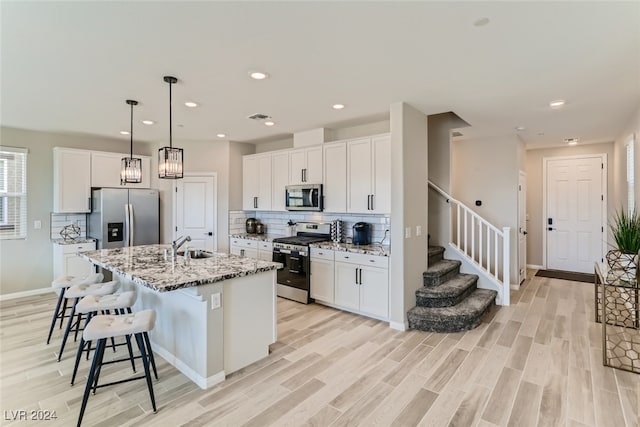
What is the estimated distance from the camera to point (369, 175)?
14.3 ft

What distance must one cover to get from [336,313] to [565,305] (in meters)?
3.33

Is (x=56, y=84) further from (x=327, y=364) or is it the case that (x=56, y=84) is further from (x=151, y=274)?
(x=327, y=364)

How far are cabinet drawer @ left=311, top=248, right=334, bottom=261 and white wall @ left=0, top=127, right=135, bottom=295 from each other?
4451mm

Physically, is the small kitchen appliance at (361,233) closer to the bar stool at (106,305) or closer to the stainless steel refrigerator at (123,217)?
the bar stool at (106,305)

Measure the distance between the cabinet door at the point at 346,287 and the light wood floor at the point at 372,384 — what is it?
1.49 feet

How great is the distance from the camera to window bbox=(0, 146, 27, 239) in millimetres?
4930

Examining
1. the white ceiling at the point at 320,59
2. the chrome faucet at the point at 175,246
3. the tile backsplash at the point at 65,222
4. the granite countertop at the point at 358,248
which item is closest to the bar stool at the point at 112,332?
the chrome faucet at the point at 175,246

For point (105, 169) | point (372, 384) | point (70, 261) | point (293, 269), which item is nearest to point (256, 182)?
point (293, 269)

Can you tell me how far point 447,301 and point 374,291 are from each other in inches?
36.3

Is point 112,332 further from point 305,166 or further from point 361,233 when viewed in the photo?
point 305,166

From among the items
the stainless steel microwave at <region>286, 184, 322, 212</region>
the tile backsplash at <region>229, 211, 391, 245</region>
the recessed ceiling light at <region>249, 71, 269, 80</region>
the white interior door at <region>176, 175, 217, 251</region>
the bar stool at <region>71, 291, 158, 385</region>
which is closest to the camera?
the bar stool at <region>71, 291, 158, 385</region>

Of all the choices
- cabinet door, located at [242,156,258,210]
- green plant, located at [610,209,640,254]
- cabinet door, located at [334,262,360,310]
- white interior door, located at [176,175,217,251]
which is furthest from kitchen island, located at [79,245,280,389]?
green plant, located at [610,209,640,254]

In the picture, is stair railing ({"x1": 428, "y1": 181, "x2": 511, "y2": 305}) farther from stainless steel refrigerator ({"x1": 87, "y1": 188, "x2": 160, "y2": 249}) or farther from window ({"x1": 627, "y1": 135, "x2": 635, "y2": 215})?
stainless steel refrigerator ({"x1": 87, "y1": 188, "x2": 160, "y2": 249})

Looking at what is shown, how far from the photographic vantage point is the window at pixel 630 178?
13.9 ft
